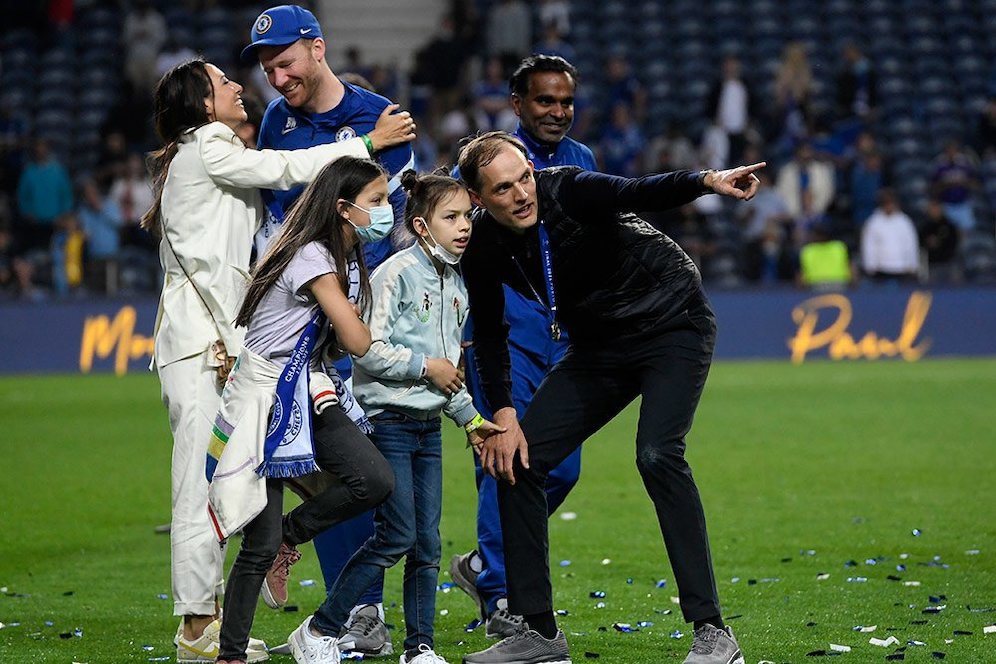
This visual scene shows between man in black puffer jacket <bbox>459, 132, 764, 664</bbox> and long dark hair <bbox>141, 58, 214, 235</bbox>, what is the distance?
114cm

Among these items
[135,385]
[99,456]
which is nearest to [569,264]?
[99,456]

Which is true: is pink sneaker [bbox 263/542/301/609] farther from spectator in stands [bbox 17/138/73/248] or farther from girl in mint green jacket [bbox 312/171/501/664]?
spectator in stands [bbox 17/138/73/248]

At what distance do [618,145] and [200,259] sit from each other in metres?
16.3

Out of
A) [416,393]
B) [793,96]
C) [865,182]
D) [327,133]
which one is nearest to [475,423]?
[416,393]

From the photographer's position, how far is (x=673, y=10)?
2580cm

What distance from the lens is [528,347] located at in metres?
6.80

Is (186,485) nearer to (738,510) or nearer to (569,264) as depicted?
(569,264)

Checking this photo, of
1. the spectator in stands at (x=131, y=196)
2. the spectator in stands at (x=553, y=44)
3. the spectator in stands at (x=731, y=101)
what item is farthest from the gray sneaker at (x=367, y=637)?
the spectator in stands at (x=731, y=101)

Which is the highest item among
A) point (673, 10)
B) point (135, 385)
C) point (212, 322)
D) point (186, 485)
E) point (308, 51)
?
point (673, 10)

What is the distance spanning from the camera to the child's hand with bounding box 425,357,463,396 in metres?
5.40

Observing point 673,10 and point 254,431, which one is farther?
point 673,10

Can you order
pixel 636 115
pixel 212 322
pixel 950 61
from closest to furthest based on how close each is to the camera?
pixel 212 322, pixel 636 115, pixel 950 61

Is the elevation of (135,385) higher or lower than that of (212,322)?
lower

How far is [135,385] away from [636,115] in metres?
8.92
